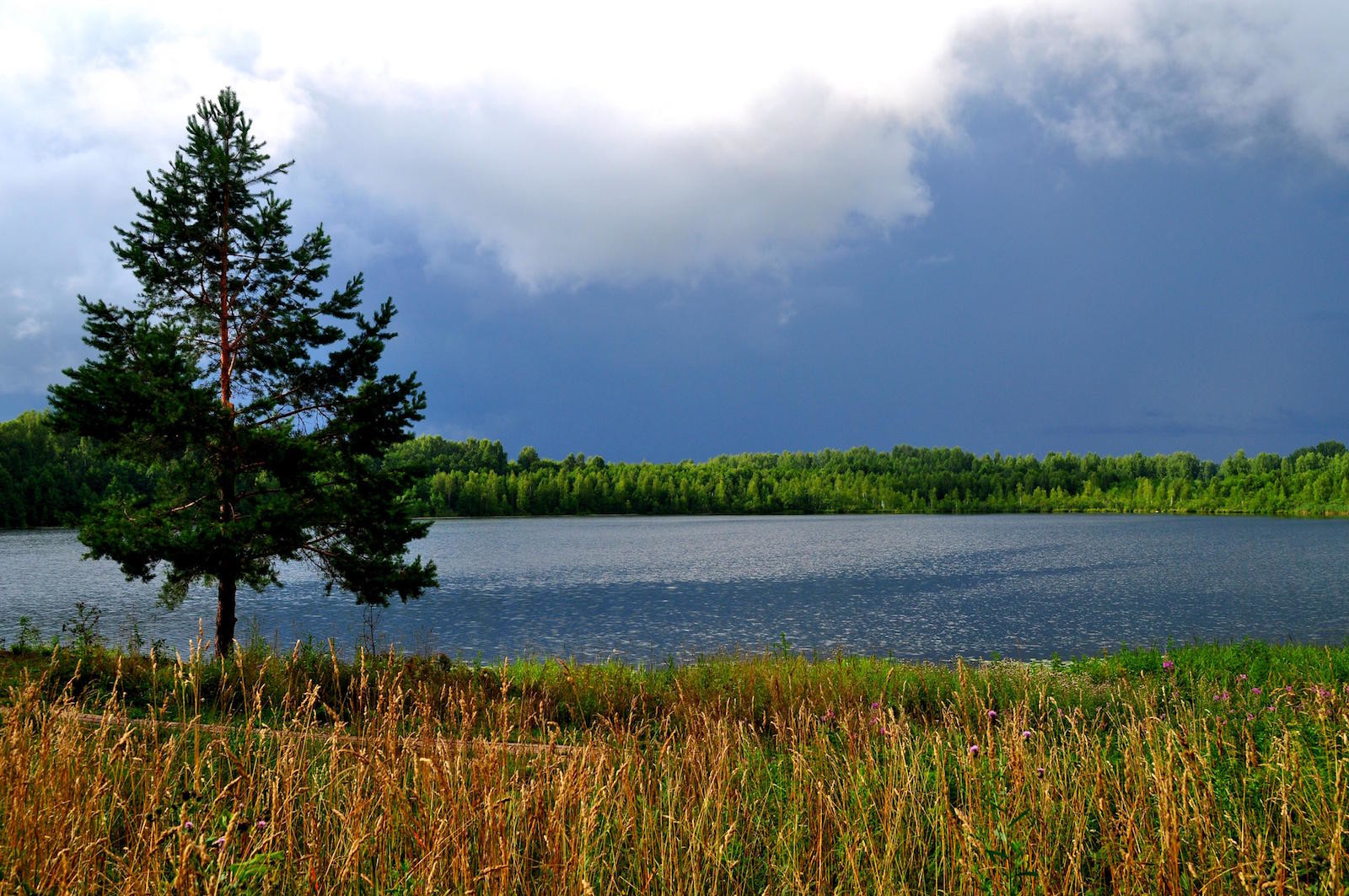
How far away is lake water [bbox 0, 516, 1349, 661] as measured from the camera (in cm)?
2419

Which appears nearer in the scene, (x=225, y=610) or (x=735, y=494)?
(x=225, y=610)

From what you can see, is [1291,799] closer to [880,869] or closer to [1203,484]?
[880,869]

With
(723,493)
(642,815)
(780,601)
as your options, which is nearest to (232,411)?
(642,815)

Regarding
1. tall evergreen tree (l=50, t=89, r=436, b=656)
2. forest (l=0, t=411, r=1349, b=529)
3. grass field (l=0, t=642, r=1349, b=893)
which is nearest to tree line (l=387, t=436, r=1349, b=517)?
forest (l=0, t=411, r=1349, b=529)

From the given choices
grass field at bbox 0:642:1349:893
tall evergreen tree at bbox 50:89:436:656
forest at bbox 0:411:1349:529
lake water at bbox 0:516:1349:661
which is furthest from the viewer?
forest at bbox 0:411:1349:529

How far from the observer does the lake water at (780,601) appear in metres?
24.2

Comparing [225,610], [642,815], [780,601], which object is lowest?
[780,601]

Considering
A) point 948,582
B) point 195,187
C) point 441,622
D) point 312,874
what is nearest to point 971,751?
point 312,874

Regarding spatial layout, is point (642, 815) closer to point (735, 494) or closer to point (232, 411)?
point (232, 411)

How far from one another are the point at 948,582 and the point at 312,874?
41115 millimetres

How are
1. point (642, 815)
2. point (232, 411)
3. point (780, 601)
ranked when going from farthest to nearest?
point (780, 601), point (232, 411), point (642, 815)

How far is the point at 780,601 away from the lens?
3397 centimetres

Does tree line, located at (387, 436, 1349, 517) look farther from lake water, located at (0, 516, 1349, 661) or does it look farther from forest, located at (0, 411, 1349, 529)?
lake water, located at (0, 516, 1349, 661)

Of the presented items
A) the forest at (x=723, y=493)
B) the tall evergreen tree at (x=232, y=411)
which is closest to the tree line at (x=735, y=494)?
the forest at (x=723, y=493)
